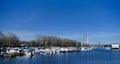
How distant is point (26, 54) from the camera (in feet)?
244

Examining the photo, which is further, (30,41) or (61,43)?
(61,43)

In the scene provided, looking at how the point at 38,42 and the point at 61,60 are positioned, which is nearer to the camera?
the point at 61,60

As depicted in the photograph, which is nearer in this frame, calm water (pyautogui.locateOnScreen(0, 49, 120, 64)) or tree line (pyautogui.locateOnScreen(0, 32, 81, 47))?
calm water (pyautogui.locateOnScreen(0, 49, 120, 64))

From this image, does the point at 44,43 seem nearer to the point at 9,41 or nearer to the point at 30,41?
the point at 30,41

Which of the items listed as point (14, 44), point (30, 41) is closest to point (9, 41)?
point (14, 44)

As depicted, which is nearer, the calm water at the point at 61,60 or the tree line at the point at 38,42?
the calm water at the point at 61,60

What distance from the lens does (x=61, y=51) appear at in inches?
4173

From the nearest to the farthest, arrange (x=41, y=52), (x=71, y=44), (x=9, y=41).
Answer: (x=41, y=52) → (x=9, y=41) → (x=71, y=44)

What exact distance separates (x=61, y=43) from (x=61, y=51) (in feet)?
143

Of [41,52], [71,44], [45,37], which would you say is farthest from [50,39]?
[41,52]

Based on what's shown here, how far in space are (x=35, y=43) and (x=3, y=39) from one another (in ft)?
107

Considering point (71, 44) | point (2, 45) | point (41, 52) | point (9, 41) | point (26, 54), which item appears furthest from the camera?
point (71, 44)

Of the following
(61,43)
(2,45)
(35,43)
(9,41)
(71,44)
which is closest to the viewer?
(2,45)

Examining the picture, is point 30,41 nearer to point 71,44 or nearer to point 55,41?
point 55,41
